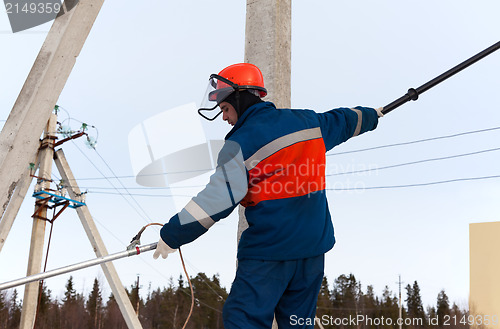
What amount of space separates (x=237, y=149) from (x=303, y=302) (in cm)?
74

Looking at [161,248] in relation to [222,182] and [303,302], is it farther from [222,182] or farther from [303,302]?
[303,302]

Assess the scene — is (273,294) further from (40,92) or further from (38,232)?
(38,232)

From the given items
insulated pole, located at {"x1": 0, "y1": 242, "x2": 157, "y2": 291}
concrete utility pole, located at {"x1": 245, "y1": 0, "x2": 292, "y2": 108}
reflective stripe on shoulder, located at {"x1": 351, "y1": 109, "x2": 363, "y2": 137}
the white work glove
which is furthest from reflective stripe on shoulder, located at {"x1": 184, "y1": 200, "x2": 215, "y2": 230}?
concrete utility pole, located at {"x1": 245, "y1": 0, "x2": 292, "y2": 108}

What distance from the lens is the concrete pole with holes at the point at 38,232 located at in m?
7.79

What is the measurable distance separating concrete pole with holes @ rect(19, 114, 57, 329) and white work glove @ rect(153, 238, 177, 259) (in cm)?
645

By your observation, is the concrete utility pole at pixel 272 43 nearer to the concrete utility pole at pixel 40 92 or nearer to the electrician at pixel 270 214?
the electrician at pixel 270 214

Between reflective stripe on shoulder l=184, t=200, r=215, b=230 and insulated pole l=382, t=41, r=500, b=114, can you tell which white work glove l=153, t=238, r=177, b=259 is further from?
insulated pole l=382, t=41, r=500, b=114

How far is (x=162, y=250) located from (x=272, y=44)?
169 centimetres

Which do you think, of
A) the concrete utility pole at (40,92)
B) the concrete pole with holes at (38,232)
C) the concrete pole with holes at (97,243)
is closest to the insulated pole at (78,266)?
the concrete utility pole at (40,92)

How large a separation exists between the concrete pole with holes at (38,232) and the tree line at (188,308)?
28408 millimetres

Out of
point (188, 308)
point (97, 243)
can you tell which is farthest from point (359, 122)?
point (188, 308)

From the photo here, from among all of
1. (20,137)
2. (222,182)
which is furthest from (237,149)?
(20,137)

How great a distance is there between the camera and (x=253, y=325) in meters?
1.97

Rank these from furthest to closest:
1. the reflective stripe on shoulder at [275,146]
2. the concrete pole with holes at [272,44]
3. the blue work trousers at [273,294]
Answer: the concrete pole with holes at [272,44] → the reflective stripe on shoulder at [275,146] → the blue work trousers at [273,294]
